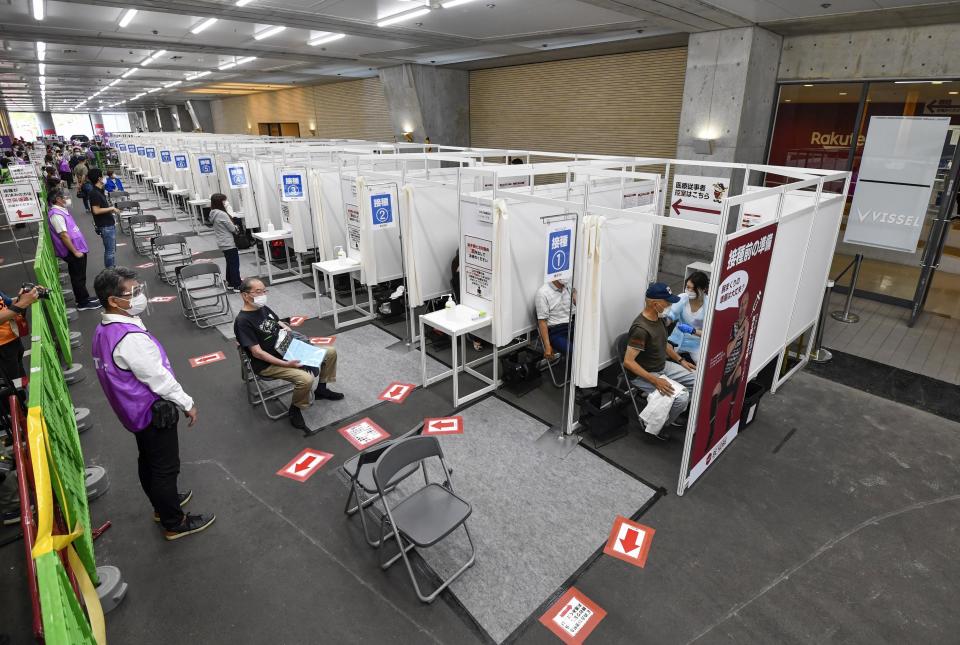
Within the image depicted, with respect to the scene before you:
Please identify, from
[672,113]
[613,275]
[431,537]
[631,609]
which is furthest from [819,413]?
[672,113]

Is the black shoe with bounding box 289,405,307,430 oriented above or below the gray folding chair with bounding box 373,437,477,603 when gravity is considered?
below

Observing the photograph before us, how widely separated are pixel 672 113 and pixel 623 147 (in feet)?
4.15

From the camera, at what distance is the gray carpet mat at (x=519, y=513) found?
118 inches

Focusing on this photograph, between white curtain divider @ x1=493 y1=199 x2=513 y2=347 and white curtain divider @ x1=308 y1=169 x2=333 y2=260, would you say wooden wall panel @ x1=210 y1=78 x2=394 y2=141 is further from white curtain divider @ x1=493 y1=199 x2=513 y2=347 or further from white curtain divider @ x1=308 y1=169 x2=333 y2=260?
white curtain divider @ x1=493 y1=199 x2=513 y2=347

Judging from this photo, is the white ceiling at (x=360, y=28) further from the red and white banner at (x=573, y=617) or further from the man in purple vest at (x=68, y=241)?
the red and white banner at (x=573, y=617)

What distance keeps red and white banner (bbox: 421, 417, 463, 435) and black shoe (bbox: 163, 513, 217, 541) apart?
6.03 feet

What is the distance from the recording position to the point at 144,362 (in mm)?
2865

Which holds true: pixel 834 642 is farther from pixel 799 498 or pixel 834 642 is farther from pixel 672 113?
pixel 672 113

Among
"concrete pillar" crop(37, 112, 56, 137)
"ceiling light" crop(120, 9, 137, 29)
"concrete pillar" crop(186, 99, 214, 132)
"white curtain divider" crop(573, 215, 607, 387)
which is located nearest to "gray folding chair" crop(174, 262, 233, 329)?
"ceiling light" crop(120, 9, 137, 29)

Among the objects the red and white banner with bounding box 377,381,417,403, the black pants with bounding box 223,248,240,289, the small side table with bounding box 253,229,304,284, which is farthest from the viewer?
the small side table with bounding box 253,229,304,284

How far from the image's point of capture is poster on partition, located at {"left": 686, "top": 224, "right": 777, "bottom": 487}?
3.18 metres

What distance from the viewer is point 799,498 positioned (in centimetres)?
372

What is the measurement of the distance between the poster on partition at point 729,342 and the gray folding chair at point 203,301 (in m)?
6.14

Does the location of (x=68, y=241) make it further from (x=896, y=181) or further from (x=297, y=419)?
(x=896, y=181)
